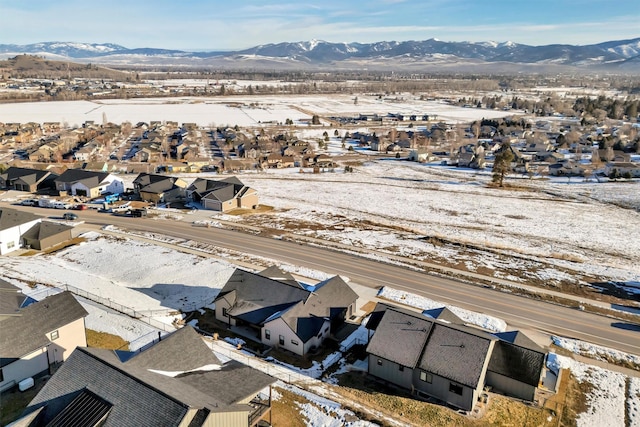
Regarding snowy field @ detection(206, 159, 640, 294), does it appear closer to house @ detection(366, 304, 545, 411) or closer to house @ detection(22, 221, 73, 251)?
house @ detection(366, 304, 545, 411)

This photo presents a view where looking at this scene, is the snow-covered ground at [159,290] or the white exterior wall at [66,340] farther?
the white exterior wall at [66,340]

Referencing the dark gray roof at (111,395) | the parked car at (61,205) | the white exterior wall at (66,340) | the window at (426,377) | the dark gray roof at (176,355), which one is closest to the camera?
the dark gray roof at (111,395)

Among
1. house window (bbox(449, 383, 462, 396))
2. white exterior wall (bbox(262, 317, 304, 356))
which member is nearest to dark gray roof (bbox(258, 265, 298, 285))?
white exterior wall (bbox(262, 317, 304, 356))

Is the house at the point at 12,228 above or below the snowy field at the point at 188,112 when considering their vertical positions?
below

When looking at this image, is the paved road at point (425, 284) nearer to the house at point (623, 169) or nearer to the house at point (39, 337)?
the house at point (39, 337)

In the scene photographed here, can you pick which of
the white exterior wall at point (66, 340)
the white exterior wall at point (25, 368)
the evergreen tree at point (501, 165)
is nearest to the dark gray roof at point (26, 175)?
the white exterior wall at point (66, 340)

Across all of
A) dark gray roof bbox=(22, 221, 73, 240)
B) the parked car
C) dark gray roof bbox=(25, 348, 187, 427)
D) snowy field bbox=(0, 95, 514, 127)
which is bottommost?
the parked car

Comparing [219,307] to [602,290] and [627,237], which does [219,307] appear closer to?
[602,290]

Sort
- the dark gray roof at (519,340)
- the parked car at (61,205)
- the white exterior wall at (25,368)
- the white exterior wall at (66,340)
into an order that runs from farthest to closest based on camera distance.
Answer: the parked car at (61,205) → the dark gray roof at (519,340) → the white exterior wall at (66,340) → the white exterior wall at (25,368)
